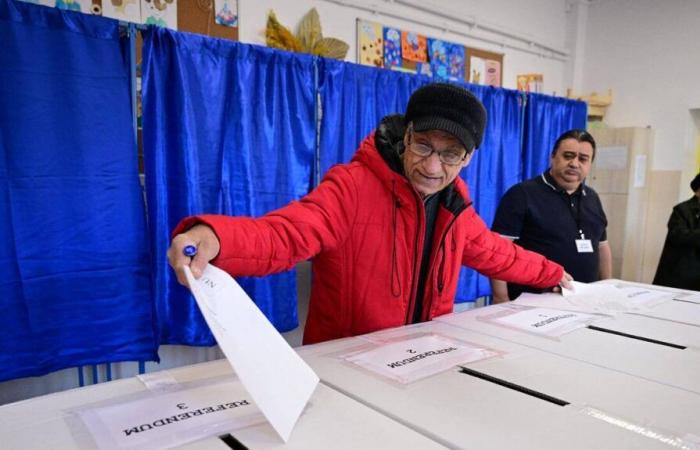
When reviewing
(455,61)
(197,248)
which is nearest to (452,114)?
(197,248)

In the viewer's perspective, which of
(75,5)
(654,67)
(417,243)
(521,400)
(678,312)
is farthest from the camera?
(654,67)

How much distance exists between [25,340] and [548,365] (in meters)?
1.99

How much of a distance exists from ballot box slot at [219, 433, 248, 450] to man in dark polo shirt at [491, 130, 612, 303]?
188 centimetres

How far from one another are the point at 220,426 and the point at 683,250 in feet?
12.2

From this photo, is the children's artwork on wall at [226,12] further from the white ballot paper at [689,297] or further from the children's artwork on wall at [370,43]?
the white ballot paper at [689,297]

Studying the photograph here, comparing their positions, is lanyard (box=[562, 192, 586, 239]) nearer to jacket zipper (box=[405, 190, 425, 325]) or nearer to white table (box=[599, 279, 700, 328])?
white table (box=[599, 279, 700, 328])

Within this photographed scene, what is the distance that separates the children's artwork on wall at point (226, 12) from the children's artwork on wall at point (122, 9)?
452 millimetres

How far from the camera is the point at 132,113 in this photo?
2168mm

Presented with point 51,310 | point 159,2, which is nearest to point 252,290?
point 51,310

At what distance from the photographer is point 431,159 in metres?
1.28

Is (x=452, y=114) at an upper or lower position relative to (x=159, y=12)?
lower

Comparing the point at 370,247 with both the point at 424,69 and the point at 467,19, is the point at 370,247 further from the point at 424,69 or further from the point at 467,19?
the point at 467,19

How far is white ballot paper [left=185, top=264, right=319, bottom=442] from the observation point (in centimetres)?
68

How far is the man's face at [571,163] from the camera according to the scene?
8.04ft
